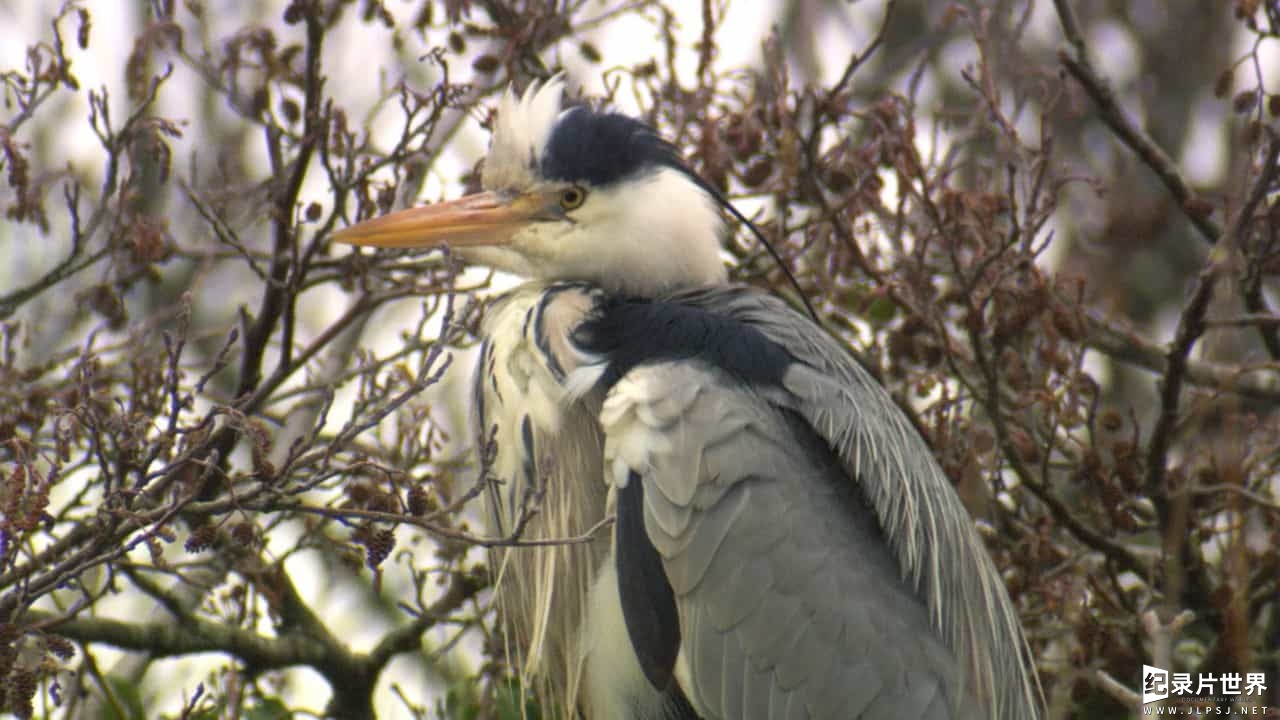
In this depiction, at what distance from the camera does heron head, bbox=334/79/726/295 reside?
10.7ft

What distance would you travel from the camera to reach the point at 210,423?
2.13 metres

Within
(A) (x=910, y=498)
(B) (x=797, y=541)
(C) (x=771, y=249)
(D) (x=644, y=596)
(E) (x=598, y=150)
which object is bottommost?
(D) (x=644, y=596)

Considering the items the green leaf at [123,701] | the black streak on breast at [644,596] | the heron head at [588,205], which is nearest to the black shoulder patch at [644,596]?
the black streak on breast at [644,596]

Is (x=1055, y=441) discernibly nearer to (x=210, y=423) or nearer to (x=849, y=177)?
(x=849, y=177)

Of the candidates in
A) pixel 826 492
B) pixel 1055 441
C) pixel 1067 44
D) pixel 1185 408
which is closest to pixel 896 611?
pixel 826 492

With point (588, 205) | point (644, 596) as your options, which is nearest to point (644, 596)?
point (644, 596)

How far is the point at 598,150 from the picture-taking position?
10.8 feet

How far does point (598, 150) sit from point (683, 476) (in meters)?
0.85

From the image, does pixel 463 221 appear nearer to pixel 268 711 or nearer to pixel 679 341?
pixel 679 341

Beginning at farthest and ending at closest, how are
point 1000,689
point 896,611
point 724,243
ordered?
point 724,243 → point 1000,689 → point 896,611

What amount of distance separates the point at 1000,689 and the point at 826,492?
58cm

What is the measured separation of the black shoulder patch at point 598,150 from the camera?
10.7ft

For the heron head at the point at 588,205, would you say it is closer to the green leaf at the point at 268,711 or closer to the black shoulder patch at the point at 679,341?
the black shoulder patch at the point at 679,341

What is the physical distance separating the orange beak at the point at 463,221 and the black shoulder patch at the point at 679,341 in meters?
0.30
